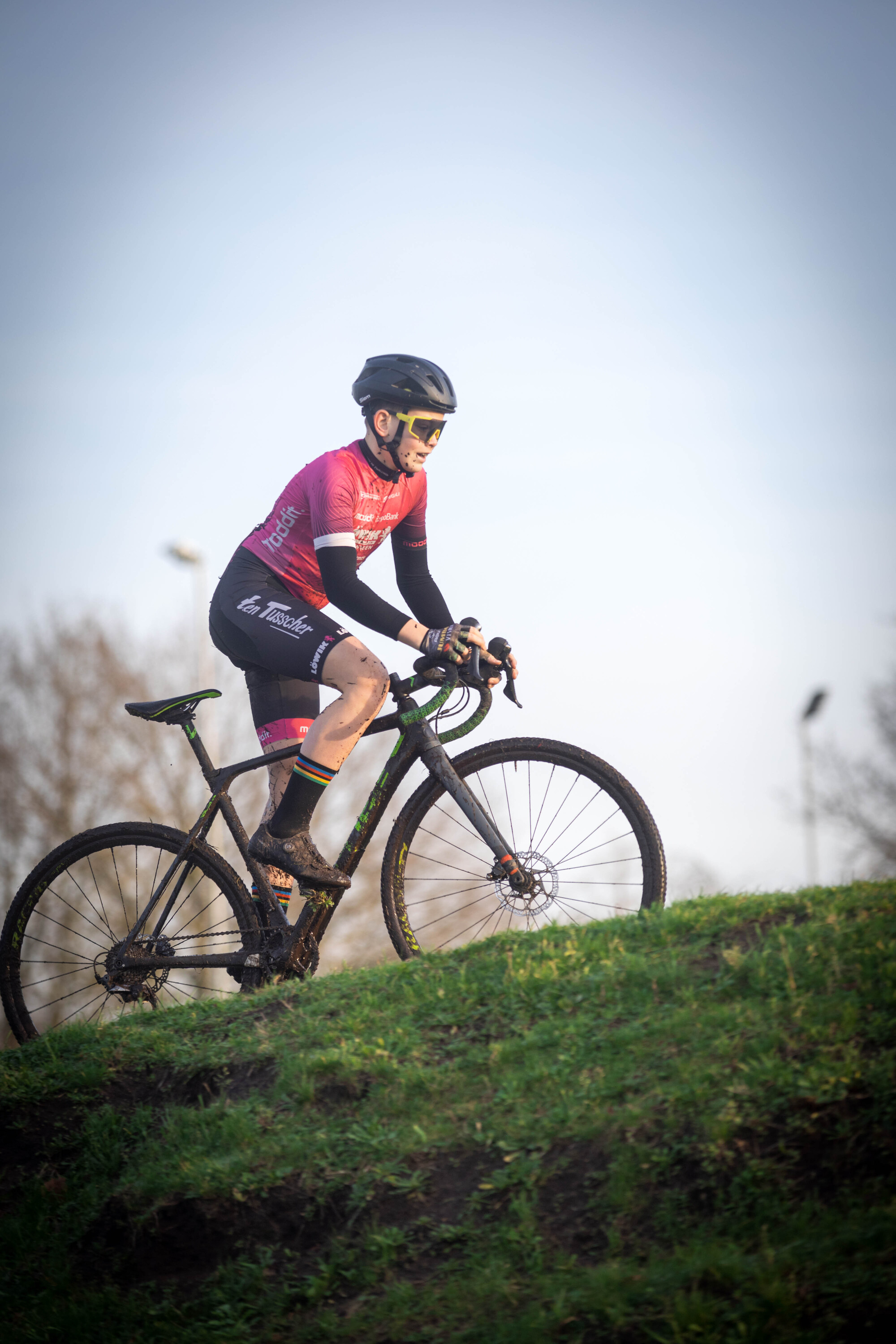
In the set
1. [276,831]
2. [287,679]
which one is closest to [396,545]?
[287,679]

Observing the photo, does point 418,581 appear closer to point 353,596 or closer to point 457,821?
point 353,596

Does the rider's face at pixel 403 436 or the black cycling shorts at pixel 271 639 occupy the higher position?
the rider's face at pixel 403 436

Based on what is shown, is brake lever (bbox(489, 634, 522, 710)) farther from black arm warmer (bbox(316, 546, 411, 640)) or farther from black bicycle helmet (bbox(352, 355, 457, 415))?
black bicycle helmet (bbox(352, 355, 457, 415))

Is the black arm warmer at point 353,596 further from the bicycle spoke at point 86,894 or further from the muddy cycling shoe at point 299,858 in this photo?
the bicycle spoke at point 86,894

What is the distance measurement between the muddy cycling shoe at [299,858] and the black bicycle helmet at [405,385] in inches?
82.1

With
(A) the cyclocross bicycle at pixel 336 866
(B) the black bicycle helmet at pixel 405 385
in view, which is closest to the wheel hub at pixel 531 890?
(A) the cyclocross bicycle at pixel 336 866

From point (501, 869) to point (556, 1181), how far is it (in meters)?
1.75

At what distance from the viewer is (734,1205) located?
2682 millimetres

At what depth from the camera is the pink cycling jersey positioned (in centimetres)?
489

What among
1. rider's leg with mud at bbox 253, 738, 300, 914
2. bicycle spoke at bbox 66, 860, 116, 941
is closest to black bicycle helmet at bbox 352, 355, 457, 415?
rider's leg with mud at bbox 253, 738, 300, 914

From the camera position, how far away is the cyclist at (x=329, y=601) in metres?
4.82

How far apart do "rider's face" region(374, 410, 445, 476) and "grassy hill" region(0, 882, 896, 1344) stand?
2.30 metres

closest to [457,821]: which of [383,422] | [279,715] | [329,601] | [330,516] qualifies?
[279,715]

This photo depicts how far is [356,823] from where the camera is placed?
16.1 ft
